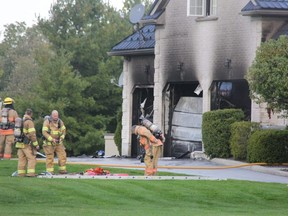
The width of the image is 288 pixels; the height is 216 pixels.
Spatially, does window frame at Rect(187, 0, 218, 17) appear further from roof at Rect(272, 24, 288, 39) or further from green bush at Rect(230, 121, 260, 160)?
green bush at Rect(230, 121, 260, 160)

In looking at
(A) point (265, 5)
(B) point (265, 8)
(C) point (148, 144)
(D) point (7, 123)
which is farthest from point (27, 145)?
(A) point (265, 5)

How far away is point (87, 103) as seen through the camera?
6284 cm

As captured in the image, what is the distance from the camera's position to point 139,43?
4578cm

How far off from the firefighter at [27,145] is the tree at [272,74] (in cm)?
648

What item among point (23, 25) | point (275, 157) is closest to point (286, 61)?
point (275, 157)

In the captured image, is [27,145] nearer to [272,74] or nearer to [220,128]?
[272,74]

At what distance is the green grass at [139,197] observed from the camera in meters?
23.3

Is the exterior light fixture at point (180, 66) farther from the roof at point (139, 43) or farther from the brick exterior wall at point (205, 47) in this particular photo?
the roof at point (139, 43)

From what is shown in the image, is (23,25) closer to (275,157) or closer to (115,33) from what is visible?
(115,33)

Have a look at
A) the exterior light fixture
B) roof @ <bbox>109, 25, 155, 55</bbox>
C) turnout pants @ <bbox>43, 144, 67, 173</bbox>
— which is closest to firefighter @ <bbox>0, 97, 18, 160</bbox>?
turnout pants @ <bbox>43, 144, 67, 173</bbox>

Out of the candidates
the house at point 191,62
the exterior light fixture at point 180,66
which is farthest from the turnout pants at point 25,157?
the exterior light fixture at point 180,66

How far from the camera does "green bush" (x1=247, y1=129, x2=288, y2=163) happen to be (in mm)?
35000

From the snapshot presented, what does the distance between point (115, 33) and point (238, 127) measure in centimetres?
3601

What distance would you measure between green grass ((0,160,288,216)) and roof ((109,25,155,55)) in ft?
54.5
